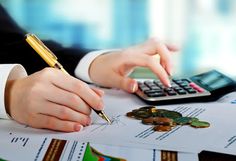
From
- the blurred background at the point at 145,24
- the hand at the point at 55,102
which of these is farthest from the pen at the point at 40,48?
the blurred background at the point at 145,24

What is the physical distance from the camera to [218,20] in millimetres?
1534

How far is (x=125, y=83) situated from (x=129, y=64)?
5cm

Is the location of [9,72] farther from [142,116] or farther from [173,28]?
[173,28]

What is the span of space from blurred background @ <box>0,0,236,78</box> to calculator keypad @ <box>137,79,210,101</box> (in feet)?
2.61

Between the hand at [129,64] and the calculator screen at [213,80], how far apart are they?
0.06 meters

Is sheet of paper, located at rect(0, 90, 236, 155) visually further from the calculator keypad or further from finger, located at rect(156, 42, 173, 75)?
finger, located at rect(156, 42, 173, 75)

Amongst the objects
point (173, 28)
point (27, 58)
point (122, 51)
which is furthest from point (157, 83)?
point (173, 28)

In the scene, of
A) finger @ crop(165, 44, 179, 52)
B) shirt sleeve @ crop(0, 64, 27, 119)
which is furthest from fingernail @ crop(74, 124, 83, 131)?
finger @ crop(165, 44, 179, 52)

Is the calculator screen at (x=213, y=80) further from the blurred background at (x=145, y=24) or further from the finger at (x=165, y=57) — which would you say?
the blurred background at (x=145, y=24)

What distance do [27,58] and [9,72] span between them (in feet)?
1.09

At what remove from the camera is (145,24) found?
61.1 inches

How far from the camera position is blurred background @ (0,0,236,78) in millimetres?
1530

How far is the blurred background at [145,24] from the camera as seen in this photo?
5.02 feet

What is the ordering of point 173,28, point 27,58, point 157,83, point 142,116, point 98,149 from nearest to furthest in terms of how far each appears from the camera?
point 98,149 < point 142,116 < point 157,83 < point 27,58 < point 173,28
